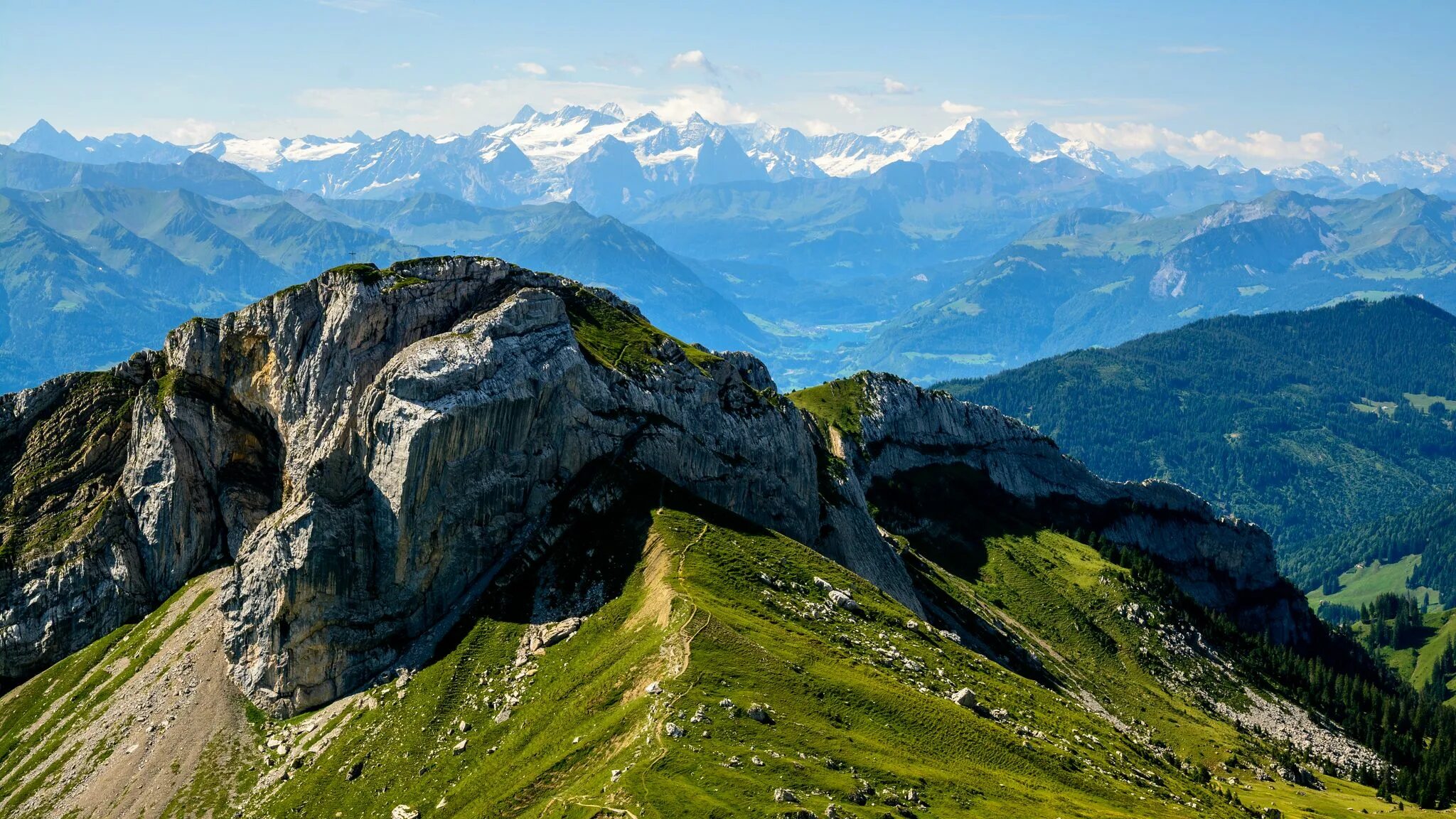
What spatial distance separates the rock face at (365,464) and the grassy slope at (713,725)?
6918mm

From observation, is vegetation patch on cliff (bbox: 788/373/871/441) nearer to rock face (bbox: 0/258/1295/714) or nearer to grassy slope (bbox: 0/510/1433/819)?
rock face (bbox: 0/258/1295/714)

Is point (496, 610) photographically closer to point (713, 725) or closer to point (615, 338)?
point (713, 725)

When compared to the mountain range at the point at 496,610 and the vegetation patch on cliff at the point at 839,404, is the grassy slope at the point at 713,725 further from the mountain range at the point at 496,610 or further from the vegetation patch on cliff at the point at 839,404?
the vegetation patch on cliff at the point at 839,404

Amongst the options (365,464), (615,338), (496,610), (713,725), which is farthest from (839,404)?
(713,725)

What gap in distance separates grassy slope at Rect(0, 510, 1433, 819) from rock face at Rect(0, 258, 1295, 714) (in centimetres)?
692

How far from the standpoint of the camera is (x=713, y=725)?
78.5m

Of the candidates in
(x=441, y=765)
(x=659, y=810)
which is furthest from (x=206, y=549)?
(x=659, y=810)

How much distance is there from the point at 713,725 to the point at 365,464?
4661 cm

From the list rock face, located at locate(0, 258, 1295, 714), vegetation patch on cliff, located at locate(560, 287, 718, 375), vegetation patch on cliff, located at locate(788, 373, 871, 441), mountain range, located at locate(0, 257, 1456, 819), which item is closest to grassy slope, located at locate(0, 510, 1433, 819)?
mountain range, located at locate(0, 257, 1456, 819)

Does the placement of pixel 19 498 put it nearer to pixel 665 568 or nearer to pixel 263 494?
pixel 263 494

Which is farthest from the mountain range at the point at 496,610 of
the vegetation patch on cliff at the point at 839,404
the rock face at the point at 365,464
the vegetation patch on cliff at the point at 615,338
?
the vegetation patch on cliff at the point at 839,404

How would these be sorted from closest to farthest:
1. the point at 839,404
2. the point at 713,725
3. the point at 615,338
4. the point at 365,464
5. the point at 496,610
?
the point at 713,725 → the point at 496,610 → the point at 365,464 → the point at 615,338 → the point at 839,404

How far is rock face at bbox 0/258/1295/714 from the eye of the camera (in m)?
103

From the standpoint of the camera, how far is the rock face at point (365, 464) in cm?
10300
